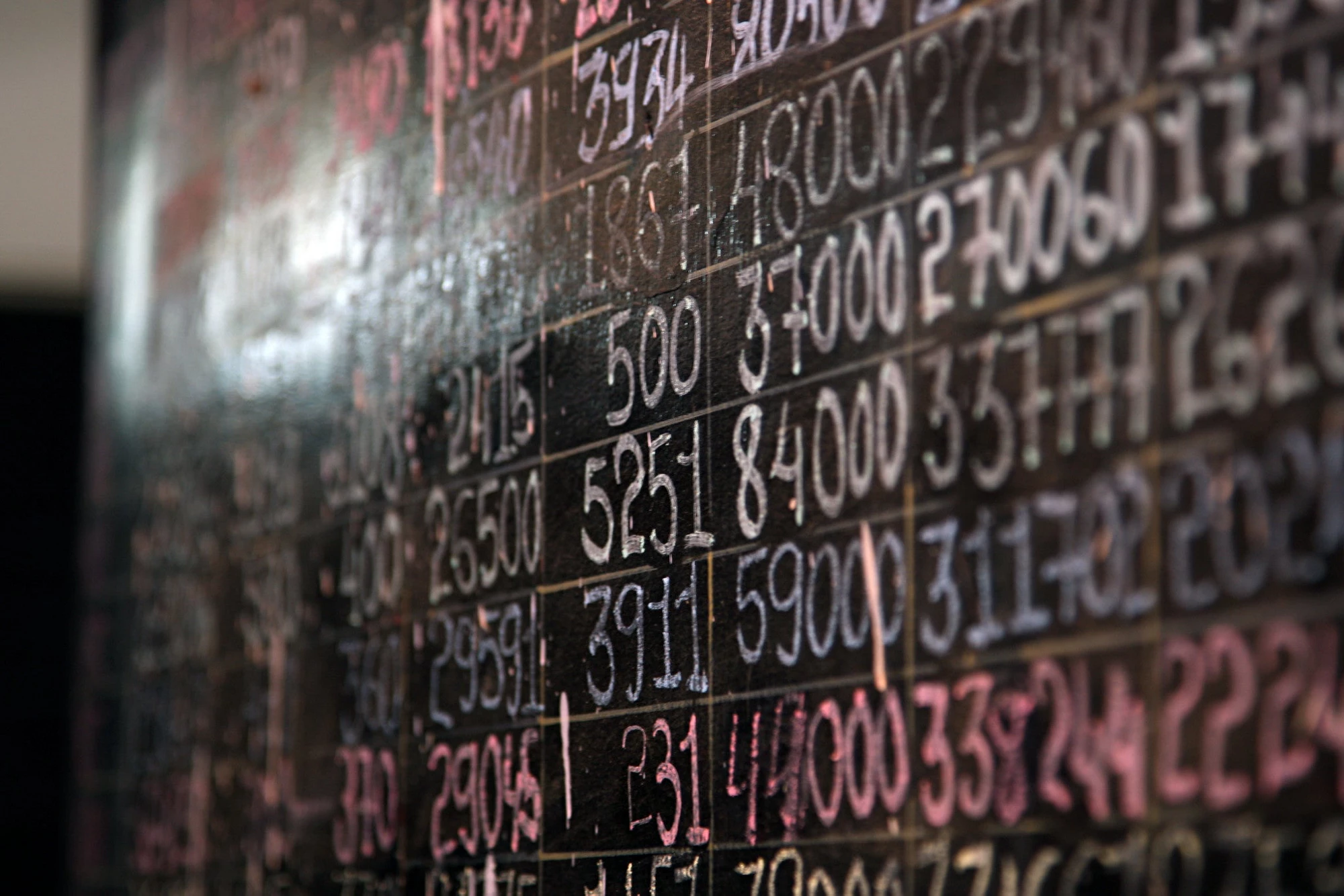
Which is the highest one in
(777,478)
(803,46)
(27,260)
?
(27,260)

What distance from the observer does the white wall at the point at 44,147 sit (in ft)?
22.8

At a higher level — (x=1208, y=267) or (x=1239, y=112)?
(x=1239, y=112)

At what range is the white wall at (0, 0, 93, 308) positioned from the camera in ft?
22.8

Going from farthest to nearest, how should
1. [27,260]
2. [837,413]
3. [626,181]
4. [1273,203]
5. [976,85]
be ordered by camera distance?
[27,260] < [626,181] < [837,413] < [976,85] < [1273,203]

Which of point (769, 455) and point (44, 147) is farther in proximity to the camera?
point (44, 147)

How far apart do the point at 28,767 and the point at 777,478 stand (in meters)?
5.83

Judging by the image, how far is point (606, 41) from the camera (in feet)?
9.77

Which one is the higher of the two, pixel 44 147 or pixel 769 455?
pixel 44 147

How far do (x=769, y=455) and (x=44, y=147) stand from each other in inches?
235

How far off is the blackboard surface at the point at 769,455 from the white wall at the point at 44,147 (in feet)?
8.99

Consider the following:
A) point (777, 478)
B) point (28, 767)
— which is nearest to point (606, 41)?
point (777, 478)

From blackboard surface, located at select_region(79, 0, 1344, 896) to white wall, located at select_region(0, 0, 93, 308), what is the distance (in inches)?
108

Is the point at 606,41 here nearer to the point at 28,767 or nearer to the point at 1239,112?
the point at 1239,112

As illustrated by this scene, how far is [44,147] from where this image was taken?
7.69 meters
